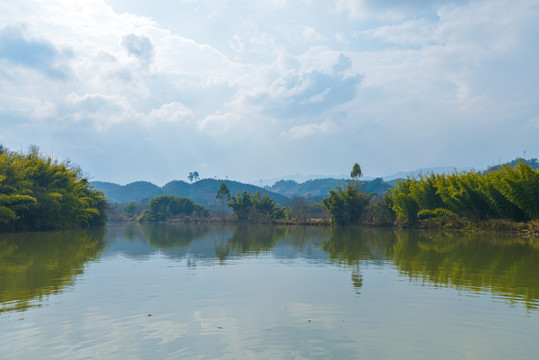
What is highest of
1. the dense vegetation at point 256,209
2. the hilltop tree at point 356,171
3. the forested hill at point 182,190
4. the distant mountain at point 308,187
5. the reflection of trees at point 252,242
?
the distant mountain at point 308,187

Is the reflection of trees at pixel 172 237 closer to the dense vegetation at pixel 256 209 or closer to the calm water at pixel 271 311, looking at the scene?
the calm water at pixel 271 311

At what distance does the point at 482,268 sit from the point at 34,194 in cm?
2134

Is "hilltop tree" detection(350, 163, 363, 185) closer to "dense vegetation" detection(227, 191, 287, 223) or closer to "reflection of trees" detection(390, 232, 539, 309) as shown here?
"dense vegetation" detection(227, 191, 287, 223)

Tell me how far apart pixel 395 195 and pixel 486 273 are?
Result: 63.9ft

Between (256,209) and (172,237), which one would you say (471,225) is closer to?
(172,237)

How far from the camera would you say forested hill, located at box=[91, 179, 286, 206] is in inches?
4638

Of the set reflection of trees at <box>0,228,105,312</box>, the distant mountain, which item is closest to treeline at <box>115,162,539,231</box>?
reflection of trees at <box>0,228,105,312</box>

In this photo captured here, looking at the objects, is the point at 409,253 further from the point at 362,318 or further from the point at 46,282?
the point at 46,282

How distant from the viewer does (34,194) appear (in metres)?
21.5

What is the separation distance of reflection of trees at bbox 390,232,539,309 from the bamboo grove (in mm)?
5932

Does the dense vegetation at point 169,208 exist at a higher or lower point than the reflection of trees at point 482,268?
higher

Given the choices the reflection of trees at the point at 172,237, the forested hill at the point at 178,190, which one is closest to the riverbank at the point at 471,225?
the reflection of trees at the point at 172,237

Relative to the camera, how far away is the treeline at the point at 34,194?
19.2 metres

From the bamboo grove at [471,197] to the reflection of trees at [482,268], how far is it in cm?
593
